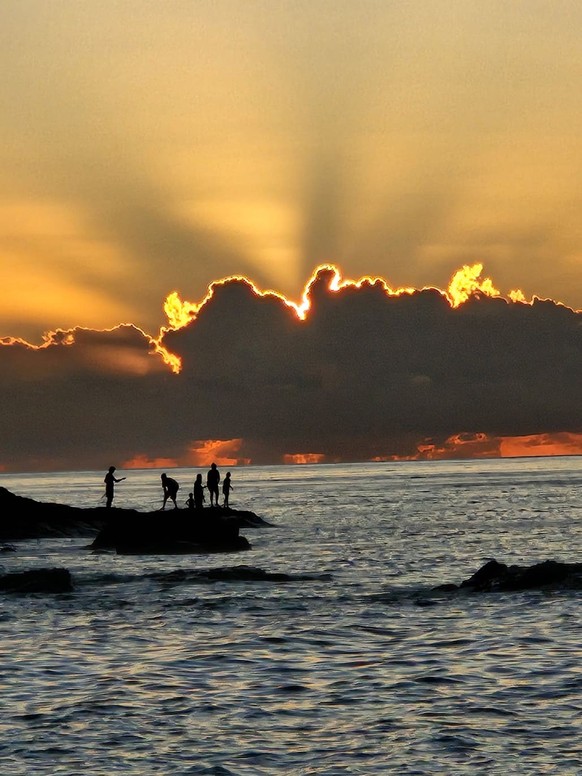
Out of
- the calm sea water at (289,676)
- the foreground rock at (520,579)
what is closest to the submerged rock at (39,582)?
the calm sea water at (289,676)

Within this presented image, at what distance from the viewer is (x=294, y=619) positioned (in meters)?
26.5

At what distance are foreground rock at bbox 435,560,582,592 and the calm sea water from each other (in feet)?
2.79

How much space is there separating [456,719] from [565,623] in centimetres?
941

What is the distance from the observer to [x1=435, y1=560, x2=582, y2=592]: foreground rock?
101 feet

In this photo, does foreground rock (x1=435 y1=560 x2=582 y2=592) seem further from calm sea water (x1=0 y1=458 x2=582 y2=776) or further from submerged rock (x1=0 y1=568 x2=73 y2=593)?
submerged rock (x1=0 y1=568 x2=73 y2=593)

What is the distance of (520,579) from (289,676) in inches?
514

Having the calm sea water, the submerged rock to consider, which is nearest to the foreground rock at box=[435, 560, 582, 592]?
the calm sea water

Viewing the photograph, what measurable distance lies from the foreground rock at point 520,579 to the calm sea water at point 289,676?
0.85 m

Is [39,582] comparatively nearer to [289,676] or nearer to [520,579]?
[520,579]

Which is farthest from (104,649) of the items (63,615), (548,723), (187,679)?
(548,723)

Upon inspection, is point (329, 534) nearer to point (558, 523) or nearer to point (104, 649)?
point (558, 523)

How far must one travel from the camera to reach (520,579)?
31031 mm

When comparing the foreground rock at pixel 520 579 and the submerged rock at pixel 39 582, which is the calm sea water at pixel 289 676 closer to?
the submerged rock at pixel 39 582

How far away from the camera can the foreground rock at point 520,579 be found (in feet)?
101
